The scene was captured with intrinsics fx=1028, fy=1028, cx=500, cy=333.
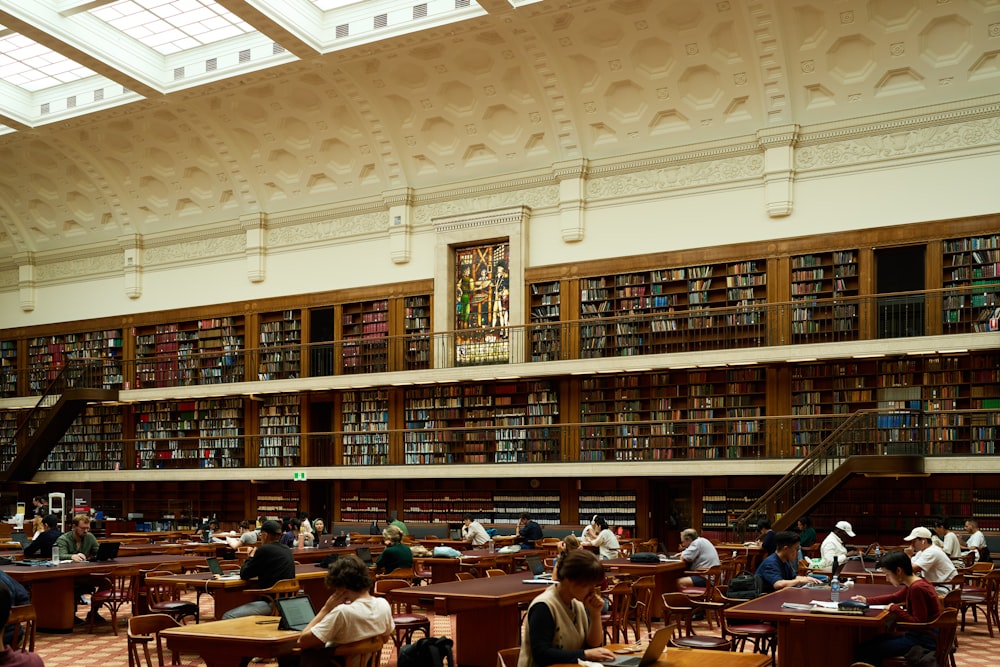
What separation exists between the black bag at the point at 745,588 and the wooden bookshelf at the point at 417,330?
1043 cm

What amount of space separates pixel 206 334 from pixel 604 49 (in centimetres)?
960

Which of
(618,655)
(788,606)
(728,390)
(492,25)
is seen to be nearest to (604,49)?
(492,25)

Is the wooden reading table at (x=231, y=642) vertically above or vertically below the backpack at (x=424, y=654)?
above

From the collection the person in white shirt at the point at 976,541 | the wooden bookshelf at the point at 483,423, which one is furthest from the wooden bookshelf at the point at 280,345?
the person in white shirt at the point at 976,541

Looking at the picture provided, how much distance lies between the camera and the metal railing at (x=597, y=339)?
44.8 feet

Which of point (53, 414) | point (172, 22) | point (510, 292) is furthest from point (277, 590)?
point (53, 414)

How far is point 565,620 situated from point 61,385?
1896cm

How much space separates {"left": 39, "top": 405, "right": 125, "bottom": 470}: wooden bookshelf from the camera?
2092 cm

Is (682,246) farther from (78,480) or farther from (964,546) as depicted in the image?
(78,480)

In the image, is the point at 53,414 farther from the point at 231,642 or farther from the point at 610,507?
the point at 231,642

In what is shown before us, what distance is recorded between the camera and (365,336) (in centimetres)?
1833

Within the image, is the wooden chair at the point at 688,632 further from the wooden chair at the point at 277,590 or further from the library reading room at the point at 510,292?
the wooden chair at the point at 277,590

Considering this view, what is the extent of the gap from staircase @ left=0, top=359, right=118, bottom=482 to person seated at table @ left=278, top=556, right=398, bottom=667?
16289 millimetres

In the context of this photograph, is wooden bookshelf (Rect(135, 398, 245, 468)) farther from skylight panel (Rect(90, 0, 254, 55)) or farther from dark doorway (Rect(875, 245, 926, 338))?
dark doorway (Rect(875, 245, 926, 338))
